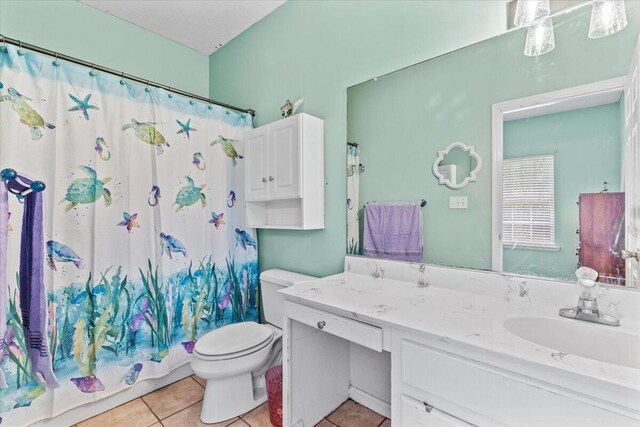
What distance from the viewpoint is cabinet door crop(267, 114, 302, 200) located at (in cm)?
185

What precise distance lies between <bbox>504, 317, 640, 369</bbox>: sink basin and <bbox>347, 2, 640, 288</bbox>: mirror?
0.76ft

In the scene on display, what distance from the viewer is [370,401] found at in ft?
5.63

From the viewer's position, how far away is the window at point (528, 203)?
120 centimetres

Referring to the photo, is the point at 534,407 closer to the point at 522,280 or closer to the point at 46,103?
the point at 522,280

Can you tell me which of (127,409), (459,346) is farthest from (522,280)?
(127,409)

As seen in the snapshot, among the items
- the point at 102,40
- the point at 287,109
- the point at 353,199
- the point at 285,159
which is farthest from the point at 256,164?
the point at 102,40

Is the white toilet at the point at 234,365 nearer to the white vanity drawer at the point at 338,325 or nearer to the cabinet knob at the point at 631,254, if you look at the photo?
the white vanity drawer at the point at 338,325

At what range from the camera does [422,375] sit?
98 cm

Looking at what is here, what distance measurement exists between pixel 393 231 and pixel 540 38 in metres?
1.03

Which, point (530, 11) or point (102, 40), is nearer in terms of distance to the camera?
point (530, 11)

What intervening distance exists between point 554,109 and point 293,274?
1623 mm

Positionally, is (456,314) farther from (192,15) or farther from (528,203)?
(192,15)

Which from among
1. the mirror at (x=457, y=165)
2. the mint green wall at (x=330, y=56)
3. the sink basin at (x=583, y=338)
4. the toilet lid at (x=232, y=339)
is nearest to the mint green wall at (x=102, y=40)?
the mint green wall at (x=330, y=56)

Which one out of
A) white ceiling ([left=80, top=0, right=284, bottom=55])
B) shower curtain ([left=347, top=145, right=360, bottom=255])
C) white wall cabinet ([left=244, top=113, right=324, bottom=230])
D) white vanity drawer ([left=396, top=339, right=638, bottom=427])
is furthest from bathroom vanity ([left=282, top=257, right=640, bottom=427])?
white ceiling ([left=80, top=0, right=284, bottom=55])
